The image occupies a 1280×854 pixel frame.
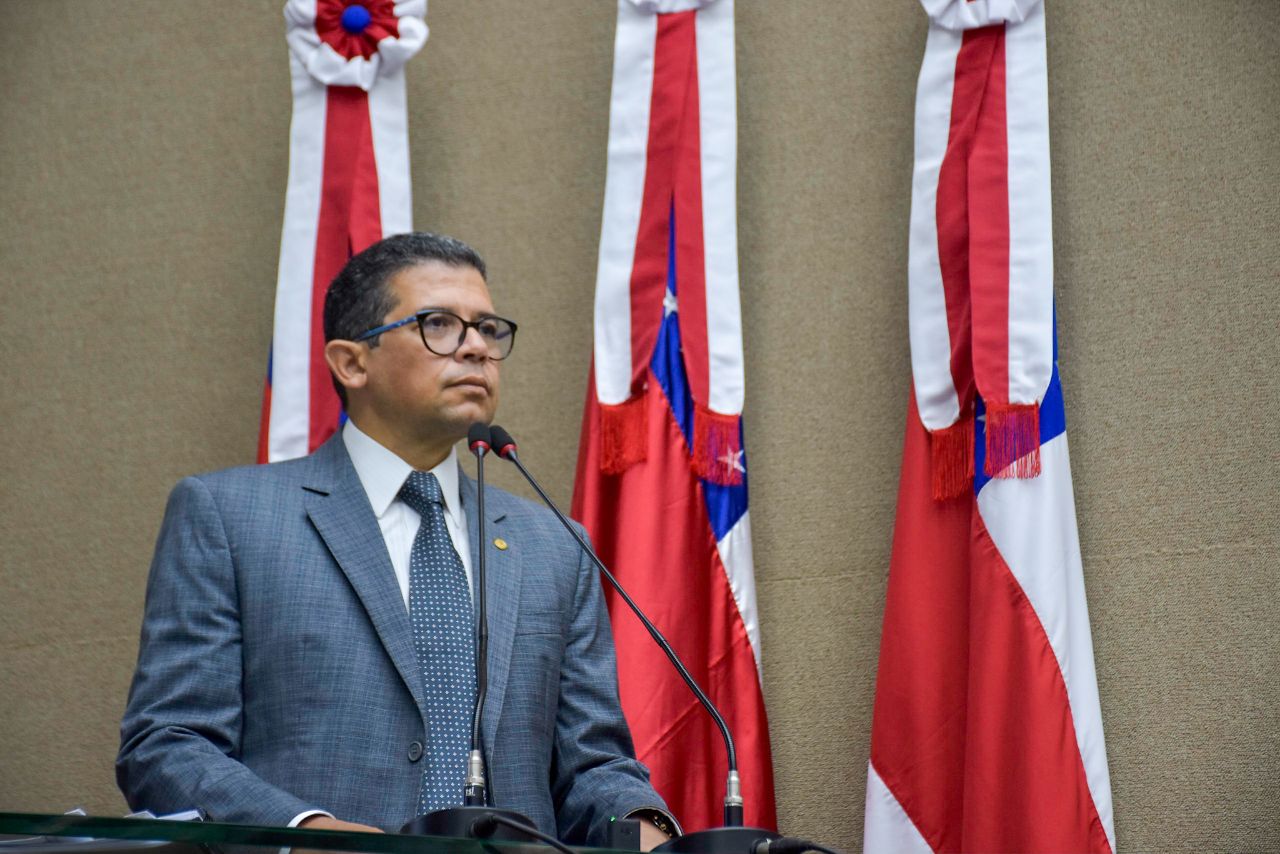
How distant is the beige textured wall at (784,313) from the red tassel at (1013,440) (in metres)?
0.33

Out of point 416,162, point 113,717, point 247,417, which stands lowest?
point 113,717

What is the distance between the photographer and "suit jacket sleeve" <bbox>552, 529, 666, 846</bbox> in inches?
87.5

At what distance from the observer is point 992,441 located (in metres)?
2.91

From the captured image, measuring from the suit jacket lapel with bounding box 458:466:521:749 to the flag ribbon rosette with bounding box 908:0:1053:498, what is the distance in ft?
3.32

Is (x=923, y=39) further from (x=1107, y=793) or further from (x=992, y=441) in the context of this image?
(x=1107, y=793)

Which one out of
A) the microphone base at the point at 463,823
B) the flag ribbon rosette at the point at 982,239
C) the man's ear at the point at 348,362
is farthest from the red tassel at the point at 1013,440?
the microphone base at the point at 463,823

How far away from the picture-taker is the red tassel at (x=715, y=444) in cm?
311

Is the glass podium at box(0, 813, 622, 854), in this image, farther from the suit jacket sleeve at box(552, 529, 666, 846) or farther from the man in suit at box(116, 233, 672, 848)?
the suit jacket sleeve at box(552, 529, 666, 846)

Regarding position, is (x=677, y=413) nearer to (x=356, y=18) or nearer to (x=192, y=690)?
(x=356, y=18)

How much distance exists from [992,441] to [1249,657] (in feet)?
2.40

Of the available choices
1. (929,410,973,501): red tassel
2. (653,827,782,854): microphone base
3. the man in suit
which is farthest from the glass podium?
(929,410,973,501): red tassel

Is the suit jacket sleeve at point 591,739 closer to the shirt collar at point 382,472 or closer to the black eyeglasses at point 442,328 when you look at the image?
the shirt collar at point 382,472

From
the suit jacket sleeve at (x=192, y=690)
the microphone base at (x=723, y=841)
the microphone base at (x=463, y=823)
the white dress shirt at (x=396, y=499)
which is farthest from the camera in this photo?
the white dress shirt at (x=396, y=499)

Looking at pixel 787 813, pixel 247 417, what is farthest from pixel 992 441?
pixel 247 417
